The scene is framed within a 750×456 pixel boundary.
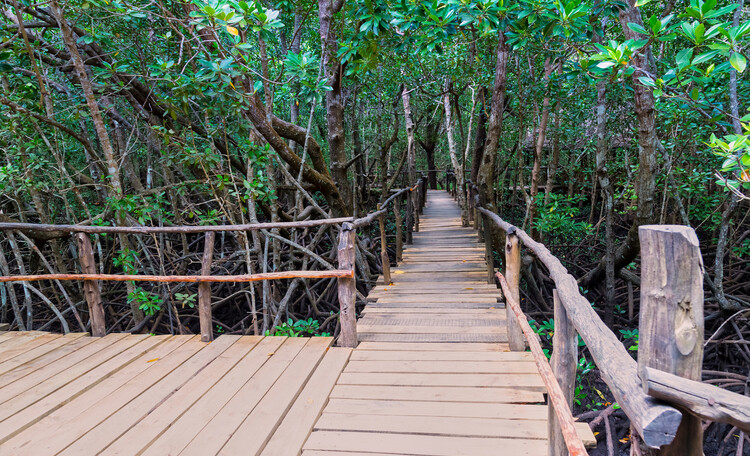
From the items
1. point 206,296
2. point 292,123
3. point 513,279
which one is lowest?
point 206,296

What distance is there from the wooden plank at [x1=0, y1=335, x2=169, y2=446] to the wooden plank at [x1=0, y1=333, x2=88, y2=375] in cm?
49

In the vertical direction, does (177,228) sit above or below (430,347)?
above

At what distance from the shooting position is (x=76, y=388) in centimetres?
248

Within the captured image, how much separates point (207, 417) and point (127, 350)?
54.2 inches

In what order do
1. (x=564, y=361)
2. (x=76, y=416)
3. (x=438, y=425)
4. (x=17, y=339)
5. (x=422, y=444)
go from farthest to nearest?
1. (x=17, y=339)
2. (x=76, y=416)
3. (x=438, y=425)
4. (x=422, y=444)
5. (x=564, y=361)

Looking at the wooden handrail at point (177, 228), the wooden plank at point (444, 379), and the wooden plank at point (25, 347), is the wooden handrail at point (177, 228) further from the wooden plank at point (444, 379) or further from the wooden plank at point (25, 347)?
the wooden plank at point (444, 379)

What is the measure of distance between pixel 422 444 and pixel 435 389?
0.52m

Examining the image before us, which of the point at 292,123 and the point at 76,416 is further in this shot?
the point at 292,123

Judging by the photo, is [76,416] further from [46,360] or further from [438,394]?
[438,394]

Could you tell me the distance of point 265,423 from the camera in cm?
207

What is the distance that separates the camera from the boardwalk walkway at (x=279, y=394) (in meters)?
1.93

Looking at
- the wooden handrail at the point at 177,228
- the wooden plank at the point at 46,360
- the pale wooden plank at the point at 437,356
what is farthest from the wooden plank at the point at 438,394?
the wooden plank at the point at 46,360

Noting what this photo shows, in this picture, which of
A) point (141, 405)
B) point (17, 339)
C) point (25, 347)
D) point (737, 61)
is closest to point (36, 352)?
point (25, 347)

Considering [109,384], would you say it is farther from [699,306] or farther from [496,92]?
[496,92]
